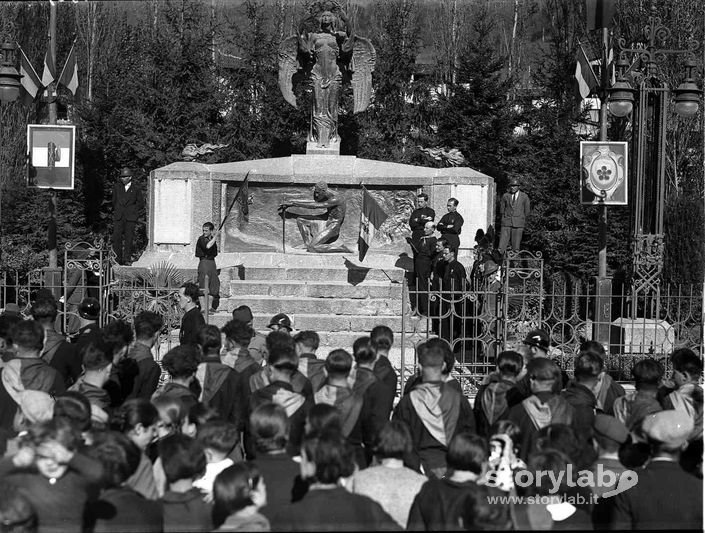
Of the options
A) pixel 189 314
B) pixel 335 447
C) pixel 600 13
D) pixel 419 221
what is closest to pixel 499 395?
pixel 335 447

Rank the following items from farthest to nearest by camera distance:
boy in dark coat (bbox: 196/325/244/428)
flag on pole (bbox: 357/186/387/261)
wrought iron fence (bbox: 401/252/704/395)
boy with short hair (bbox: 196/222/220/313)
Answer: flag on pole (bbox: 357/186/387/261) < boy with short hair (bbox: 196/222/220/313) < wrought iron fence (bbox: 401/252/704/395) < boy in dark coat (bbox: 196/325/244/428)

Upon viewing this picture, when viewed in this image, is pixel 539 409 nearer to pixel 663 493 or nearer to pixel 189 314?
pixel 663 493

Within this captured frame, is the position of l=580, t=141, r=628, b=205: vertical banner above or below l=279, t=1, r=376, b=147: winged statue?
below

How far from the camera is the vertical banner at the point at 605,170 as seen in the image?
47.4 ft

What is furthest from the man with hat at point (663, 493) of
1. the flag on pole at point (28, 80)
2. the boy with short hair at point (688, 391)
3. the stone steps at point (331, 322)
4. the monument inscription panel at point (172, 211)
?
the flag on pole at point (28, 80)

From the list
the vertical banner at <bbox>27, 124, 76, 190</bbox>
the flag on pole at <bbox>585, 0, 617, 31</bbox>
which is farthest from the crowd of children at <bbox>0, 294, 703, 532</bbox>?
the vertical banner at <bbox>27, 124, 76, 190</bbox>

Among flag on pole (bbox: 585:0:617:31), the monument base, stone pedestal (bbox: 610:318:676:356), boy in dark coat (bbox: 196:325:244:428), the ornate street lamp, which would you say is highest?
flag on pole (bbox: 585:0:617:31)

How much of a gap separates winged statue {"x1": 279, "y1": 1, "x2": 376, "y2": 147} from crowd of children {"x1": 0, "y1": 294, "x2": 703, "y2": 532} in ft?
38.0

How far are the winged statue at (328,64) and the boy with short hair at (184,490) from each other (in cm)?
1406

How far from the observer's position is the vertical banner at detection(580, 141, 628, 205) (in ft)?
47.4

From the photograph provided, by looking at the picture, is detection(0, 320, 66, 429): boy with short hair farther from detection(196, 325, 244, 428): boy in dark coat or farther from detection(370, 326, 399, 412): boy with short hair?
detection(370, 326, 399, 412): boy with short hair

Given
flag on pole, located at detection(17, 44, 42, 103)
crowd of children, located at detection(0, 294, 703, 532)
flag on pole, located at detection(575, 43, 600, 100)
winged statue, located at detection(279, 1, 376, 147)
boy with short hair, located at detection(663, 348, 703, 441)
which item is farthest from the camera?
winged statue, located at detection(279, 1, 376, 147)

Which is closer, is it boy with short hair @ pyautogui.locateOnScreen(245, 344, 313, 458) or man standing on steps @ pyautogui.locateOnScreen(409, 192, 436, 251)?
boy with short hair @ pyautogui.locateOnScreen(245, 344, 313, 458)

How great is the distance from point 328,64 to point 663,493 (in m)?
14.3
